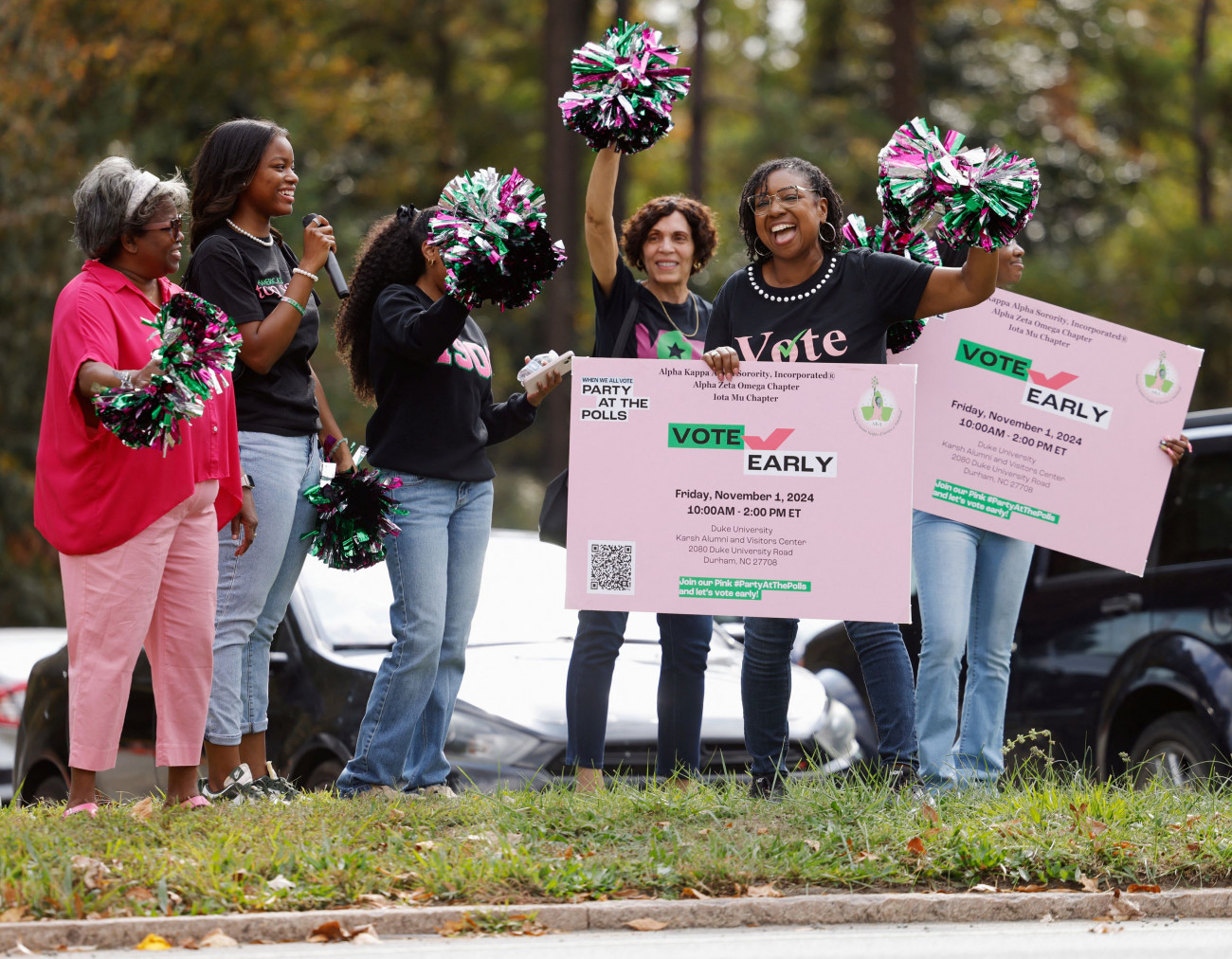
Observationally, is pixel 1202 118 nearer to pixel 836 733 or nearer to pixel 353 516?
pixel 836 733

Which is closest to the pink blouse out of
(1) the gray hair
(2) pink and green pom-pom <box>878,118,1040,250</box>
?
(1) the gray hair

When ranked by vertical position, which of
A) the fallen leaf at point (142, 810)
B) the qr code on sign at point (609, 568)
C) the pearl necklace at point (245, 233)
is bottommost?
the fallen leaf at point (142, 810)

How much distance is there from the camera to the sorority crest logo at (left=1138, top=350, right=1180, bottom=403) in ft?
19.0

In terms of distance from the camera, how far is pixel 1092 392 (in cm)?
582

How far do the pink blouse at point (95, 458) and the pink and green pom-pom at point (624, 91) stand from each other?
155cm

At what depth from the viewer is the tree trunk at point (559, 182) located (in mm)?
21875

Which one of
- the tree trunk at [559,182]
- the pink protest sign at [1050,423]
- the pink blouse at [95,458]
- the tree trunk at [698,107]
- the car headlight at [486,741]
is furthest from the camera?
the tree trunk at [698,107]

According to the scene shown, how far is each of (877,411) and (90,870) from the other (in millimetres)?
2859

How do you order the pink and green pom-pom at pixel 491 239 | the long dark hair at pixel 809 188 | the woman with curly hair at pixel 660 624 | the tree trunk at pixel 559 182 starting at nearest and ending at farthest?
the pink and green pom-pom at pixel 491 239, the long dark hair at pixel 809 188, the woman with curly hair at pixel 660 624, the tree trunk at pixel 559 182

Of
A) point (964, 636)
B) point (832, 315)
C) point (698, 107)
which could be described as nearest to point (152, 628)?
point (832, 315)

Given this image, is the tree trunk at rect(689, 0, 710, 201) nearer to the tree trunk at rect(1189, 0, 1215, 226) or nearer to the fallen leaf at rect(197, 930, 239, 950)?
the tree trunk at rect(1189, 0, 1215, 226)

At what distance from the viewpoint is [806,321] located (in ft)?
17.6

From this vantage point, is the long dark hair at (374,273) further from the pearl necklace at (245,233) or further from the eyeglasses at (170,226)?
the eyeglasses at (170,226)

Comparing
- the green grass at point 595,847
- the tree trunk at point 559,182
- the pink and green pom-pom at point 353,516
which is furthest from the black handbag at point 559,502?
the tree trunk at point 559,182
